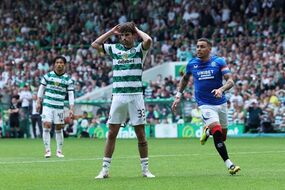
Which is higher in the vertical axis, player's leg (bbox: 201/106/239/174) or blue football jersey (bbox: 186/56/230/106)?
blue football jersey (bbox: 186/56/230/106)

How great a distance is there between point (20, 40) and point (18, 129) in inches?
412

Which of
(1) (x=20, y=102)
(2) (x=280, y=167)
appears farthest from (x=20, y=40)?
(2) (x=280, y=167)

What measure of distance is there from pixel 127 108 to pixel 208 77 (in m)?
1.97

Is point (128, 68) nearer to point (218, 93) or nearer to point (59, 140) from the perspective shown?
point (218, 93)

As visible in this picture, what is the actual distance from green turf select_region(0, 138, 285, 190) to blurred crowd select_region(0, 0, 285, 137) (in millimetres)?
13268

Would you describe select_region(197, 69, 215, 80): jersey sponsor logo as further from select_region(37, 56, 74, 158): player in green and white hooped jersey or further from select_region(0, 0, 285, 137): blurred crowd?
select_region(0, 0, 285, 137): blurred crowd

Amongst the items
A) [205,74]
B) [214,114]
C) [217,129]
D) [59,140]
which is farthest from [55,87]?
[217,129]

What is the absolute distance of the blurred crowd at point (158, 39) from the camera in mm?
37844

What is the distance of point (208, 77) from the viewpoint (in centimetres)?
1680

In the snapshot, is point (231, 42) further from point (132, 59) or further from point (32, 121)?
point (132, 59)

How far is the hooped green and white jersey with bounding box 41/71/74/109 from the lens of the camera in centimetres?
2333

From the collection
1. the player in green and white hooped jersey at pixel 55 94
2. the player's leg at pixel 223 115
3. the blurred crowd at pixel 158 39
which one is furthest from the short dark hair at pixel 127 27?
the blurred crowd at pixel 158 39

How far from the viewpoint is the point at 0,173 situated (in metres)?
16.7

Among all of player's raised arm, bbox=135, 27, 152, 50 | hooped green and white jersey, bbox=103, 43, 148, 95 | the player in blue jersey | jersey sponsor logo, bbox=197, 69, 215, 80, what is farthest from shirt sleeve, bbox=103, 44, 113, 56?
jersey sponsor logo, bbox=197, 69, 215, 80
